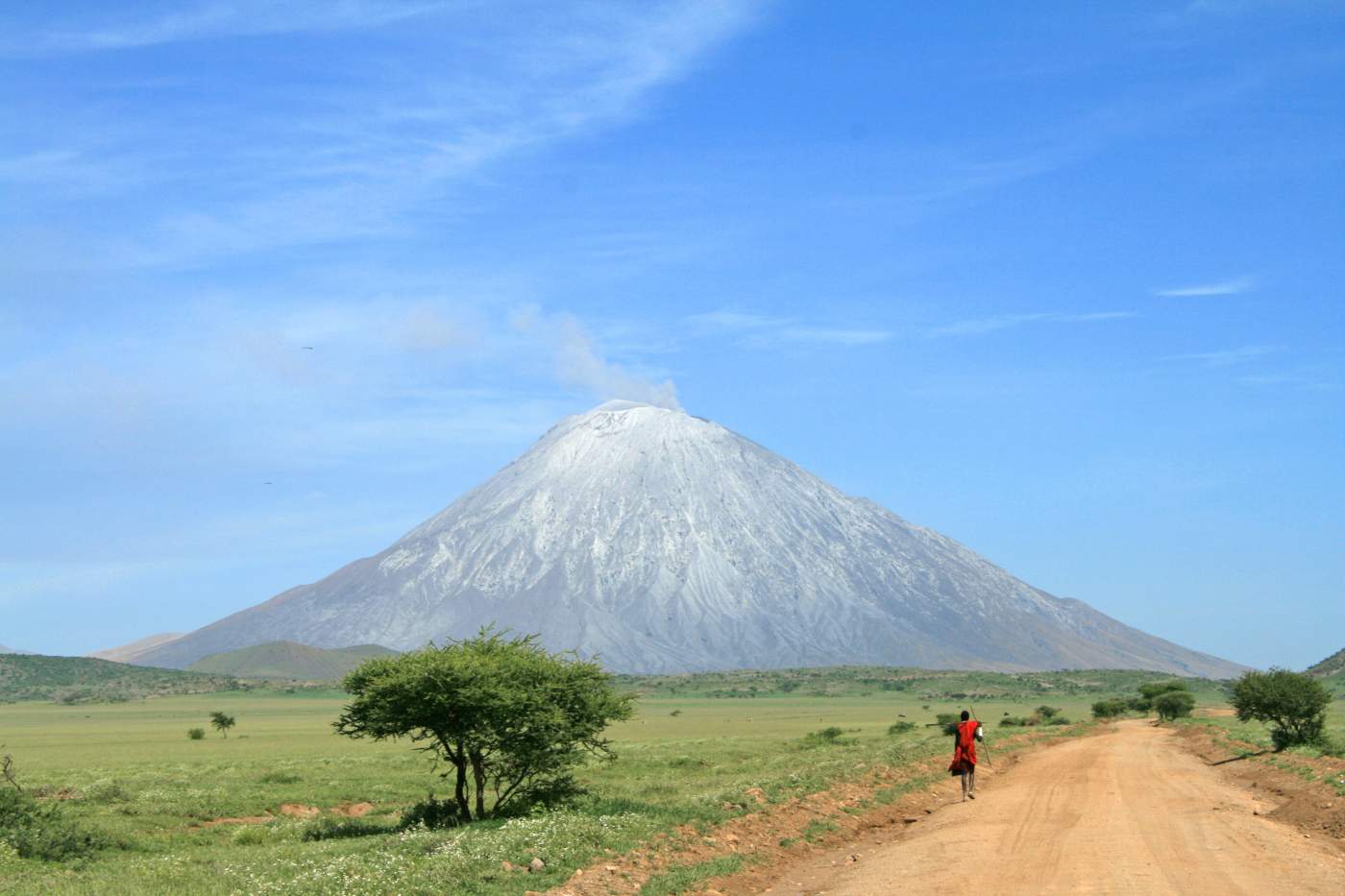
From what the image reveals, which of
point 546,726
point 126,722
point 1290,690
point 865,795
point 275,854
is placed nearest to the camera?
point 275,854

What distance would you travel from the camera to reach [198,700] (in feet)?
537

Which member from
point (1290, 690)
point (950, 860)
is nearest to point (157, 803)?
point (950, 860)

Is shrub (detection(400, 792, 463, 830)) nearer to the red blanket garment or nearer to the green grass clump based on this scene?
the green grass clump

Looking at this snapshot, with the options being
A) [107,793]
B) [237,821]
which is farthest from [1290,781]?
[107,793]

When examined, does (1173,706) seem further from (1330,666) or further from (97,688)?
(97,688)

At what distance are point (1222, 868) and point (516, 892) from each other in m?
9.17

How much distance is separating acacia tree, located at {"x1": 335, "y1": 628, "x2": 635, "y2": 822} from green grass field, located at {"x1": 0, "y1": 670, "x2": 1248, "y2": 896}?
135 cm

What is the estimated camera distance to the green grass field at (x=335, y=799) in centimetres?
1852

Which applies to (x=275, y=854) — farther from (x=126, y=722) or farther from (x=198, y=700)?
(x=198, y=700)

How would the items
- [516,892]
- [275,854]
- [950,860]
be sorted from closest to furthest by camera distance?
[516,892], [950,860], [275,854]

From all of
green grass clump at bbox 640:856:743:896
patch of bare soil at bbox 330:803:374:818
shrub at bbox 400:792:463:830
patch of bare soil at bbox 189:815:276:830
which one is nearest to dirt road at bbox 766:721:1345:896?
green grass clump at bbox 640:856:743:896

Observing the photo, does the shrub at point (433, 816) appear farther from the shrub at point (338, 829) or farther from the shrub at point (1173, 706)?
the shrub at point (1173, 706)

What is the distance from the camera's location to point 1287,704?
4147 centimetres

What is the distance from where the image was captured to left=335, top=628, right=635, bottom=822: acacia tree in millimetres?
25062
